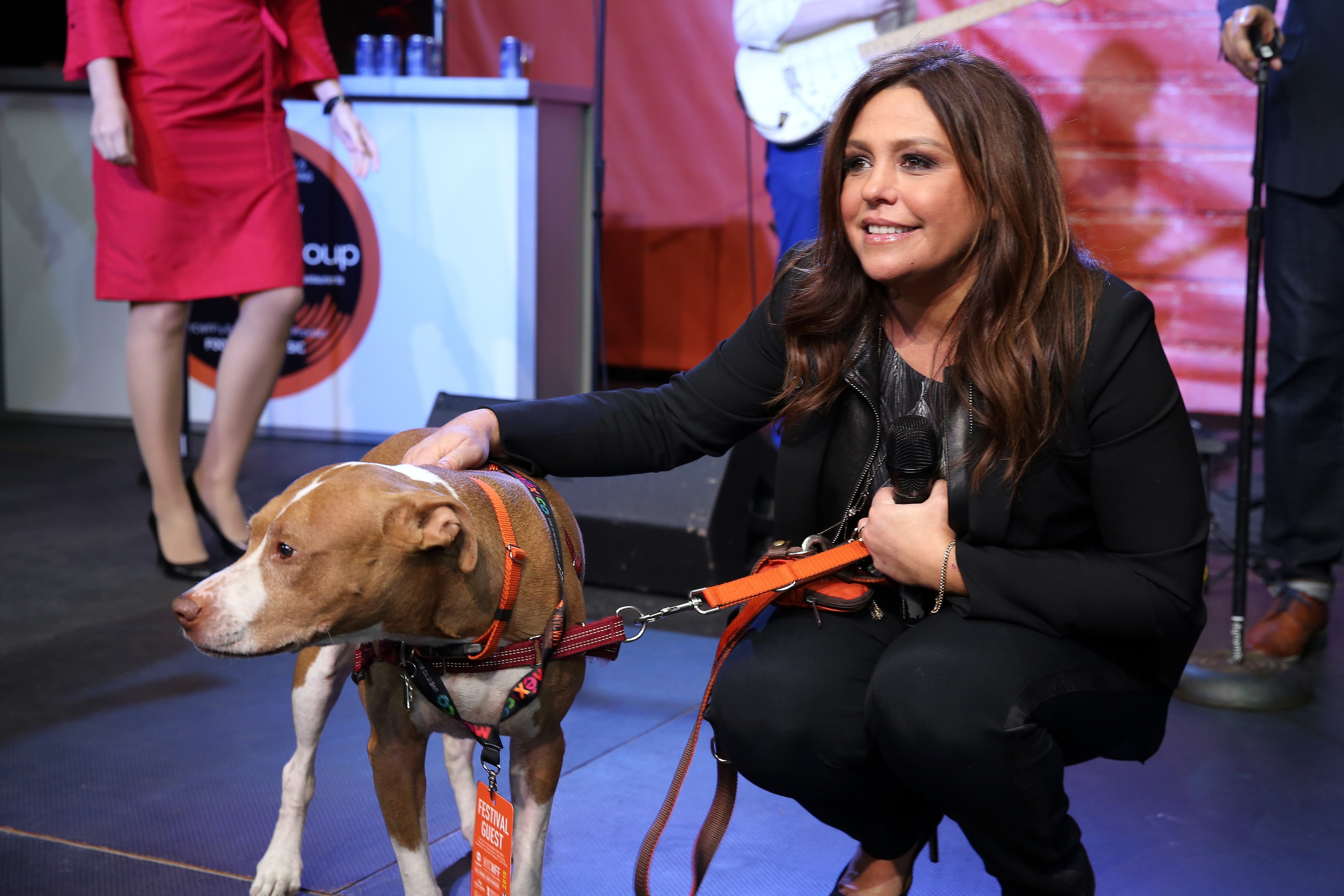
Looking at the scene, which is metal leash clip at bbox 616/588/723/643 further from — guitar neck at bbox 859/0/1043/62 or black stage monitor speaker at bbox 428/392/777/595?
guitar neck at bbox 859/0/1043/62

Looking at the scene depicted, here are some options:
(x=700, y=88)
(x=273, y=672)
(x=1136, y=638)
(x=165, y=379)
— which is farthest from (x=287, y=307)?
(x=700, y=88)

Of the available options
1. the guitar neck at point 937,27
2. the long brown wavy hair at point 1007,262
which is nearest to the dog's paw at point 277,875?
the long brown wavy hair at point 1007,262

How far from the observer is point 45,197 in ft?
16.1

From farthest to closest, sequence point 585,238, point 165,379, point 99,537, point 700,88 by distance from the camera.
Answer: point 700,88
point 585,238
point 99,537
point 165,379

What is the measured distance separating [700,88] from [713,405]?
156 inches

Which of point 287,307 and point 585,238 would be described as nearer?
point 287,307

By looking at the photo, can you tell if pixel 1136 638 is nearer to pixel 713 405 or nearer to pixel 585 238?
pixel 713 405

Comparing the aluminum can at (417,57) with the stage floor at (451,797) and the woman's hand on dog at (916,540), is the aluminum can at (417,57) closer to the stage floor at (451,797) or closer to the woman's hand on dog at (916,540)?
the stage floor at (451,797)

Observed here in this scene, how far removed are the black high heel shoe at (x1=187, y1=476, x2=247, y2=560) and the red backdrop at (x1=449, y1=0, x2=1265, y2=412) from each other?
2810 millimetres

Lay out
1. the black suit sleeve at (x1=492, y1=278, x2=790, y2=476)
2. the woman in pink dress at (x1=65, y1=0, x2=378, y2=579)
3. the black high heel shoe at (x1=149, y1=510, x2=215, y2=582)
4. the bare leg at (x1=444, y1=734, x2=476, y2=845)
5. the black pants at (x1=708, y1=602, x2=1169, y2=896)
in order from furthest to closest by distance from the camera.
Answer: the black high heel shoe at (x1=149, y1=510, x2=215, y2=582)
the woman in pink dress at (x1=65, y1=0, x2=378, y2=579)
the bare leg at (x1=444, y1=734, x2=476, y2=845)
the black suit sleeve at (x1=492, y1=278, x2=790, y2=476)
the black pants at (x1=708, y1=602, x2=1169, y2=896)

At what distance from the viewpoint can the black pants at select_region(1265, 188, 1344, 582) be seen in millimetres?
2551

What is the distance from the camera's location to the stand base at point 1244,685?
2.36 metres

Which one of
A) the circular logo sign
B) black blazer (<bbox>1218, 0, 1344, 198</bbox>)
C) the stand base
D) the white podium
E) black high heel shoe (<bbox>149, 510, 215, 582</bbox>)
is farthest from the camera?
the circular logo sign

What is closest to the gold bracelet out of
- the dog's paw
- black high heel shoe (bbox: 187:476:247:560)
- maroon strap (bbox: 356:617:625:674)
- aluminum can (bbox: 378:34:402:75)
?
maroon strap (bbox: 356:617:625:674)
